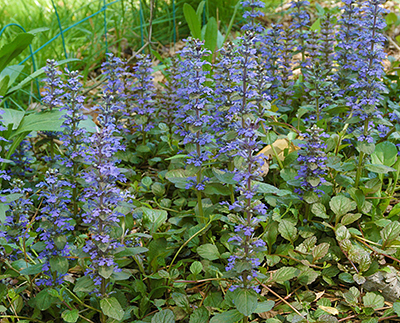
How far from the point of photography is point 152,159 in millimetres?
3496

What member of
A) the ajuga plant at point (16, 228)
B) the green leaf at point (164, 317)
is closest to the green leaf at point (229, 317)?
the green leaf at point (164, 317)

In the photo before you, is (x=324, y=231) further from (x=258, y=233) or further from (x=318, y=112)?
(x=318, y=112)

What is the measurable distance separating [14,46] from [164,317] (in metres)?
2.53

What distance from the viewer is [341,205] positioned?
2.68 metres

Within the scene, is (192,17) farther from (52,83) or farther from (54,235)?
(54,235)

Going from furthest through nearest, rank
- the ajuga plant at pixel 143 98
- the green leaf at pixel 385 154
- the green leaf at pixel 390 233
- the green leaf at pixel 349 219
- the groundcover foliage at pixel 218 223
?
1. the ajuga plant at pixel 143 98
2. the green leaf at pixel 385 154
3. the green leaf at pixel 349 219
4. the green leaf at pixel 390 233
5. the groundcover foliage at pixel 218 223

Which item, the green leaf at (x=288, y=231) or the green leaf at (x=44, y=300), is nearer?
the green leaf at (x=44, y=300)

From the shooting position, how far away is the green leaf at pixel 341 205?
2658mm

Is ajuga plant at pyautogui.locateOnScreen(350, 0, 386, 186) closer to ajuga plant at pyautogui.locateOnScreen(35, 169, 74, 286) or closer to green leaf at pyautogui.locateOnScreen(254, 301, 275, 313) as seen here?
green leaf at pyautogui.locateOnScreen(254, 301, 275, 313)

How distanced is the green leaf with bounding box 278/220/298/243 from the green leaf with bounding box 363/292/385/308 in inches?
20.0

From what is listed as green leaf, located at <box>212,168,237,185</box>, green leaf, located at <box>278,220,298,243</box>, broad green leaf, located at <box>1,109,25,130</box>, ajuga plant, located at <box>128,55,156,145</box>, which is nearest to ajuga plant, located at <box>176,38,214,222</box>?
green leaf, located at <box>212,168,237,185</box>

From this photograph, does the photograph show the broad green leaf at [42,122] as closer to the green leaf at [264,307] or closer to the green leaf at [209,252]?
the green leaf at [209,252]

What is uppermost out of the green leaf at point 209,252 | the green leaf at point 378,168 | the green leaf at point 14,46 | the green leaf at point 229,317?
Result: the green leaf at point 14,46

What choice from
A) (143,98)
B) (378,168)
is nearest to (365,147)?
(378,168)
